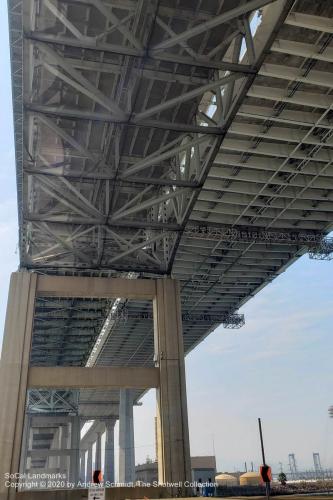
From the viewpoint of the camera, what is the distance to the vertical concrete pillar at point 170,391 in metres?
23.0

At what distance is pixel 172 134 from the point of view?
24.3 meters

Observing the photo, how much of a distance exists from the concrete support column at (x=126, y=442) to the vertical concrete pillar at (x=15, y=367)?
45584mm

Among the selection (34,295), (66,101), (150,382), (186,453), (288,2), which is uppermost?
(66,101)

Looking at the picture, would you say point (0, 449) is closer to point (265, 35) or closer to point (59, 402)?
point (265, 35)

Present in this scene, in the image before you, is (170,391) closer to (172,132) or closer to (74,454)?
(172,132)

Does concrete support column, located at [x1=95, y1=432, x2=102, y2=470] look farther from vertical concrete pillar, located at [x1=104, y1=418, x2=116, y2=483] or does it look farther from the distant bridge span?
the distant bridge span

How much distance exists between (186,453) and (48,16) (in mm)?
20044

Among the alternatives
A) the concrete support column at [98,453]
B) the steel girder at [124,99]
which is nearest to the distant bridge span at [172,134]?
the steel girder at [124,99]

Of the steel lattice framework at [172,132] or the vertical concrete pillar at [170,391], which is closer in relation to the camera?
the steel lattice framework at [172,132]

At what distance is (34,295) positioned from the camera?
993 inches

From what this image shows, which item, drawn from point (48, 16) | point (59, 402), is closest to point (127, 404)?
point (59, 402)

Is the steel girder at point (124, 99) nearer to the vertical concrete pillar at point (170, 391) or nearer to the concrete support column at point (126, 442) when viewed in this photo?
the vertical concrete pillar at point (170, 391)

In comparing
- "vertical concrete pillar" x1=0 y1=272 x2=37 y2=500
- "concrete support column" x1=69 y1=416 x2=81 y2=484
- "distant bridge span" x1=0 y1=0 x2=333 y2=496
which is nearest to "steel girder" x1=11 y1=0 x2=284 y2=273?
"distant bridge span" x1=0 y1=0 x2=333 y2=496

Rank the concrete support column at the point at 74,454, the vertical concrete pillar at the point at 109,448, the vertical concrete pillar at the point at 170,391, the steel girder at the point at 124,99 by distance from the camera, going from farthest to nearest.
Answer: the vertical concrete pillar at the point at 109,448 < the concrete support column at the point at 74,454 < the vertical concrete pillar at the point at 170,391 < the steel girder at the point at 124,99
